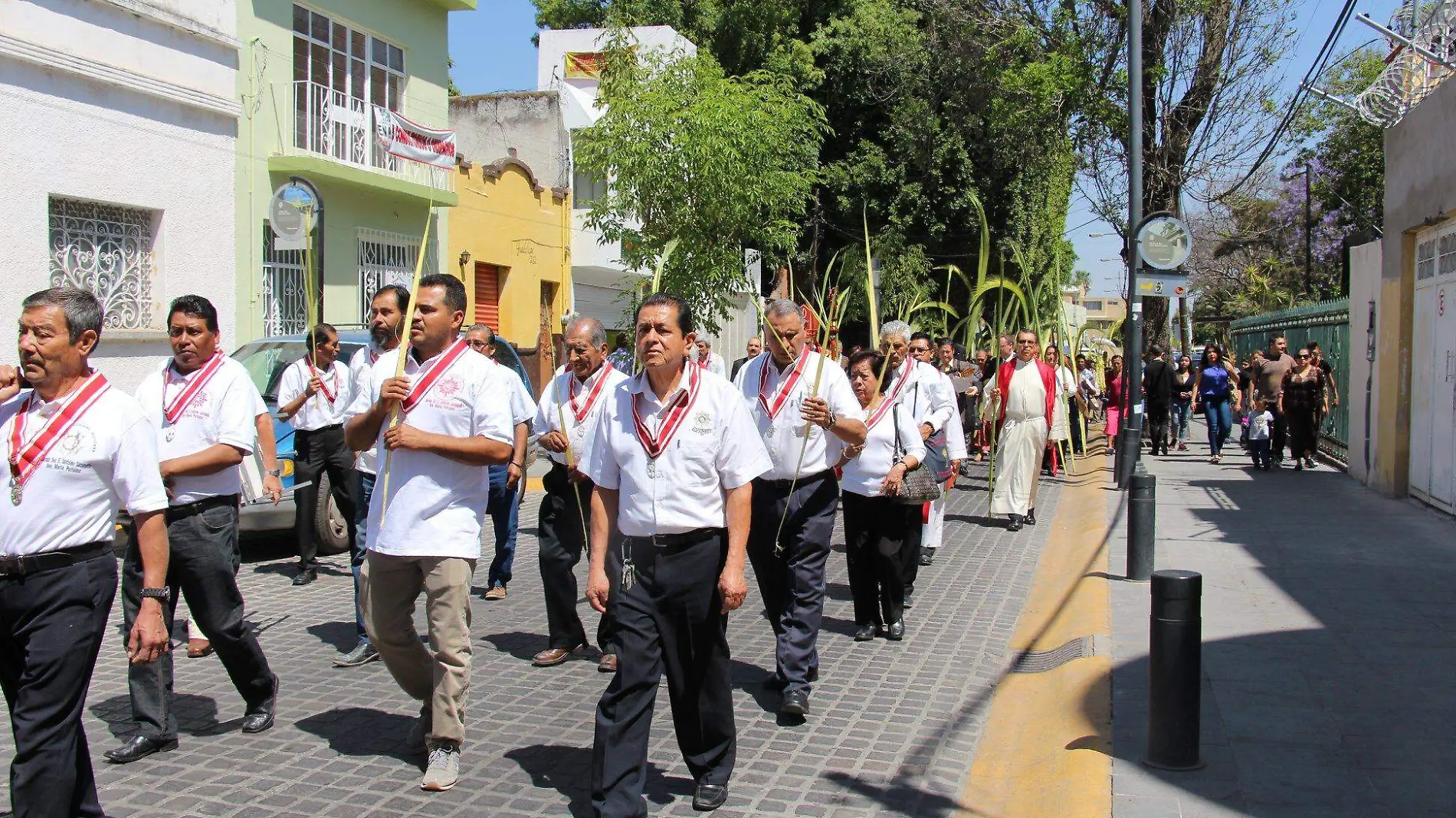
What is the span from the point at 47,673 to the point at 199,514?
1.60 m

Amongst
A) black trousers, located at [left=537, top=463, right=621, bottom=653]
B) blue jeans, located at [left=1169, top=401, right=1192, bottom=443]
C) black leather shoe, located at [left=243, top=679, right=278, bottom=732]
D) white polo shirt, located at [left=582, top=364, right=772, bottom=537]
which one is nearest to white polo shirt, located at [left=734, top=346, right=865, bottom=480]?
black trousers, located at [left=537, top=463, right=621, bottom=653]

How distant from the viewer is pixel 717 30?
3162 cm

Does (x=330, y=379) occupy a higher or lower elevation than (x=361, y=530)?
higher

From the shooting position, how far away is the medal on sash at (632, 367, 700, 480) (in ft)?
14.8

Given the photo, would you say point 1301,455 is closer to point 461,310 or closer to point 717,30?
point 461,310

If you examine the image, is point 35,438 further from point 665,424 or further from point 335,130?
point 335,130

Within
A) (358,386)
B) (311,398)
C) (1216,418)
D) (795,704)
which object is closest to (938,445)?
(795,704)

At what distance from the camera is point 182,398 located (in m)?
5.48

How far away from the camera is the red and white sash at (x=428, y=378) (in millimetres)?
4844

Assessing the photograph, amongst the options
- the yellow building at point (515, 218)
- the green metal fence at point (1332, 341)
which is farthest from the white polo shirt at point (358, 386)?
the green metal fence at point (1332, 341)

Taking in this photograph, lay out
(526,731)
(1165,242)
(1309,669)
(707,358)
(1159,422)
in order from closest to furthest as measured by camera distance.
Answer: (526,731), (1309,669), (707,358), (1165,242), (1159,422)

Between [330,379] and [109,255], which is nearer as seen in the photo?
[330,379]

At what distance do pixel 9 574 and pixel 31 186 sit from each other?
10.4 m

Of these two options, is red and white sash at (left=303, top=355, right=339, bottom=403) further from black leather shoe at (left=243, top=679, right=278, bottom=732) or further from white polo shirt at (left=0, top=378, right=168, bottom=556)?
white polo shirt at (left=0, top=378, right=168, bottom=556)
